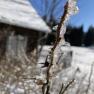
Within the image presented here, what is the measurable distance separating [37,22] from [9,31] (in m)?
2.07

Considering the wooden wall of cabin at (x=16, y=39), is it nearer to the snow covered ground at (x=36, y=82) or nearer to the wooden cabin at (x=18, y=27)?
the wooden cabin at (x=18, y=27)

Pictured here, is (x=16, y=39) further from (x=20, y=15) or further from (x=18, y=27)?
(x=20, y=15)

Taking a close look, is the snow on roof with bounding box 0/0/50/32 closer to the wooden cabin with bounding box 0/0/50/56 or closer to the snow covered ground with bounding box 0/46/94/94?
the wooden cabin with bounding box 0/0/50/56

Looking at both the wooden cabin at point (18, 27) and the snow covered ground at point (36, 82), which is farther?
the wooden cabin at point (18, 27)

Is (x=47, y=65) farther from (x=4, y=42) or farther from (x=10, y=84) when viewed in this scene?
(x=4, y=42)

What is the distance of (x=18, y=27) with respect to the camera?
18.4 meters

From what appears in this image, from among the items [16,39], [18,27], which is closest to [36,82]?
[16,39]

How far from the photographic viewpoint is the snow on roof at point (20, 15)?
17628mm

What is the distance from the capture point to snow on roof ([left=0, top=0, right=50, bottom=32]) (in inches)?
694

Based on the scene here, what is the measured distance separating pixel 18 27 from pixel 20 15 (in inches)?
36.0

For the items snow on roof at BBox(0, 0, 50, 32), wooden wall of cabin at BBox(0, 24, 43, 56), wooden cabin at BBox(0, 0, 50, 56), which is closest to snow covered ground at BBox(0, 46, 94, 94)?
wooden wall of cabin at BBox(0, 24, 43, 56)

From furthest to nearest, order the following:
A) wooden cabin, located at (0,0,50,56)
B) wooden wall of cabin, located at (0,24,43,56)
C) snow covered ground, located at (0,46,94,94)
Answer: wooden cabin, located at (0,0,50,56) → wooden wall of cabin, located at (0,24,43,56) → snow covered ground, located at (0,46,94,94)

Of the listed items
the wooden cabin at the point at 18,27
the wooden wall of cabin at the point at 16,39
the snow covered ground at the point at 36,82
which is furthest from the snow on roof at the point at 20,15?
the snow covered ground at the point at 36,82

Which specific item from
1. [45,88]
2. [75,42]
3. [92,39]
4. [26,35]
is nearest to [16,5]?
[26,35]
